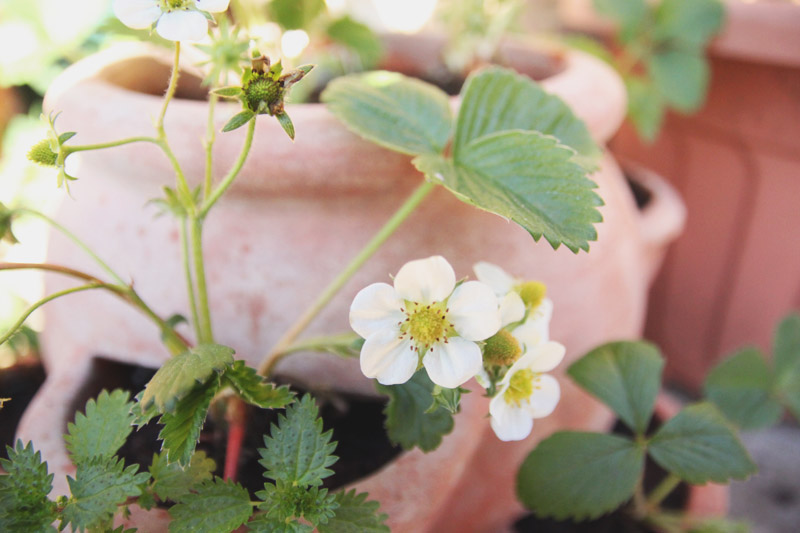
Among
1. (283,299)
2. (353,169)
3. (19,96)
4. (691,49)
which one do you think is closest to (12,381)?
(283,299)

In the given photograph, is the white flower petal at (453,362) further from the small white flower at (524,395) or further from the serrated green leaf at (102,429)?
the serrated green leaf at (102,429)

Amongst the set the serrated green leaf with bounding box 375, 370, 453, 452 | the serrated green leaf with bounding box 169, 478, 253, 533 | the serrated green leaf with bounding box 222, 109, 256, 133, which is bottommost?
the serrated green leaf with bounding box 375, 370, 453, 452

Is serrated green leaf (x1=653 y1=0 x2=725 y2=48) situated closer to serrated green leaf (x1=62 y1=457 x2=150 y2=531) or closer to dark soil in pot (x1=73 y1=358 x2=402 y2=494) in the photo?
dark soil in pot (x1=73 y1=358 x2=402 y2=494)

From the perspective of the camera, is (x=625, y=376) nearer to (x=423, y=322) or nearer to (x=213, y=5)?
(x=423, y=322)

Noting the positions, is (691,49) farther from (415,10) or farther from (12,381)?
(12,381)

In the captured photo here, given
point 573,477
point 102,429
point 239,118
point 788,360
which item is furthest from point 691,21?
point 102,429

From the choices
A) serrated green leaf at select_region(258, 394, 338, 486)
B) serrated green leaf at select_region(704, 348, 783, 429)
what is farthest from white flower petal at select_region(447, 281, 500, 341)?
serrated green leaf at select_region(704, 348, 783, 429)

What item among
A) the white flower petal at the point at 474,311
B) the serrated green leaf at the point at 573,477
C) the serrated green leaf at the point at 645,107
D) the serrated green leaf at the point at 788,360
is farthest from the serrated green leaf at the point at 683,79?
the white flower petal at the point at 474,311

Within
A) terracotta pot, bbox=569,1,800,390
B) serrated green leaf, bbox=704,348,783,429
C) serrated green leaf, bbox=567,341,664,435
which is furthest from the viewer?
terracotta pot, bbox=569,1,800,390
